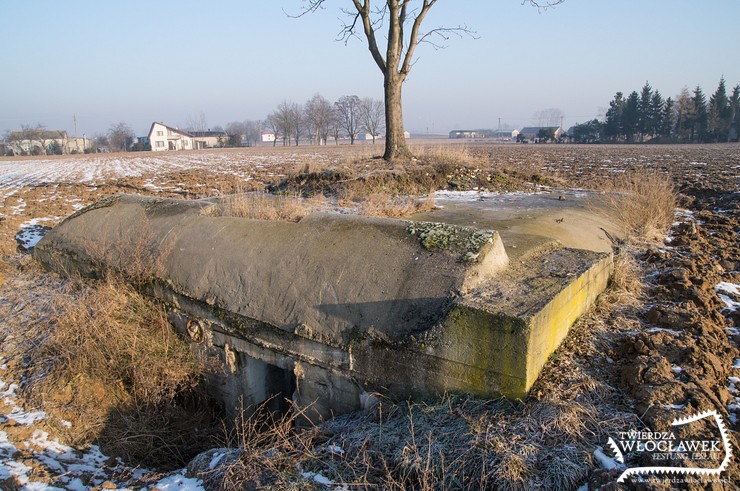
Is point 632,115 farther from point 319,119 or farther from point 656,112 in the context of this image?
point 319,119

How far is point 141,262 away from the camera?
580 centimetres

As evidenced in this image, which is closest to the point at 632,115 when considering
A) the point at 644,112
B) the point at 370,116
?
the point at 644,112

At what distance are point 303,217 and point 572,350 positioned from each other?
10.4 ft

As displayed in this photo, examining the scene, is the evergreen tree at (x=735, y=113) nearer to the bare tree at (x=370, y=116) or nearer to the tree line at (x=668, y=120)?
the tree line at (x=668, y=120)

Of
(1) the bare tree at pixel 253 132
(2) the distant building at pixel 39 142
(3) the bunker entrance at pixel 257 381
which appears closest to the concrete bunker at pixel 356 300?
(3) the bunker entrance at pixel 257 381

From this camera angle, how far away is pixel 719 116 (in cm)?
5938

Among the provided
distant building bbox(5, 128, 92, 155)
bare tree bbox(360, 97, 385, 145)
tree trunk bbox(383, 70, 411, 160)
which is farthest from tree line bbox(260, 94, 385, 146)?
tree trunk bbox(383, 70, 411, 160)

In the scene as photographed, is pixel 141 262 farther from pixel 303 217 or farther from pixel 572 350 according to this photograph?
pixel 572 350

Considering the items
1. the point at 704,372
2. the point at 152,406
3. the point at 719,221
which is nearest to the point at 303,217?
the point at 152,406

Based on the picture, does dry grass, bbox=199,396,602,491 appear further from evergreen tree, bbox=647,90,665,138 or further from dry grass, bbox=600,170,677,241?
evergreen tree, bbox=647,90,665,138

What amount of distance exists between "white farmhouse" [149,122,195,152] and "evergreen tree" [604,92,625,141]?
67575 millimetres

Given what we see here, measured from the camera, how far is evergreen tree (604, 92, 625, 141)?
66438 mm

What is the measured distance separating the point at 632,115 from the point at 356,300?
71702mm

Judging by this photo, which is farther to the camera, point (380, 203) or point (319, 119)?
point (319, 119)
